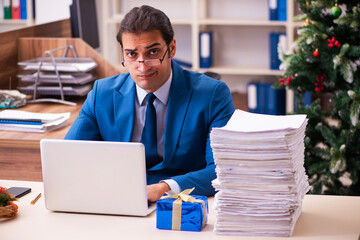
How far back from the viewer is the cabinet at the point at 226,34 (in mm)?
5043

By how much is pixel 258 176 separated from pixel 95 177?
0.44 meters

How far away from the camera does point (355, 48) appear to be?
2.79m

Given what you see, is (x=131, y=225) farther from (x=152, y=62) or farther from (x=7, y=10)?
(x=7, y=10)

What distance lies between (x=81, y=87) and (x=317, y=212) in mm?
1921

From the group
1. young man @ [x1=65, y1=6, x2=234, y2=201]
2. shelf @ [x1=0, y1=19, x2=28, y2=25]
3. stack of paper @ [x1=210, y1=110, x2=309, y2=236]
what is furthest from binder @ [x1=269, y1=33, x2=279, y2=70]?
stack of paper @ [x1=210, y1=110, x2=309, y2=236]

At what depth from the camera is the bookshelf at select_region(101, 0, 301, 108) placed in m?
5.01

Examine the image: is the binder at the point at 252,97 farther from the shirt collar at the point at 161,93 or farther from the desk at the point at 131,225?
the desk at the point at 131,225

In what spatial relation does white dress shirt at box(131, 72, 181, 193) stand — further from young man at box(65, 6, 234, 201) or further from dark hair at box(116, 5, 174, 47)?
dark hair at box(116, 5, 174, 47)

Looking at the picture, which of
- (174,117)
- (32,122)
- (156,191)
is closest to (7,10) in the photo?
(32,122)

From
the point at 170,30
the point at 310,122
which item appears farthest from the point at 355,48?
the point at 170,30

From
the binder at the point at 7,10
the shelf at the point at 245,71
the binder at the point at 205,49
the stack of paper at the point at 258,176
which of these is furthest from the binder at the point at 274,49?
the stack of paper at the point at 258,176

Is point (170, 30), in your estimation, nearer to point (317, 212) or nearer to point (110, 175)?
point (110, 175)

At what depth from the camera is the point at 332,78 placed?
292cm

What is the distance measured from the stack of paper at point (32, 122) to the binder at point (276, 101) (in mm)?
2408
